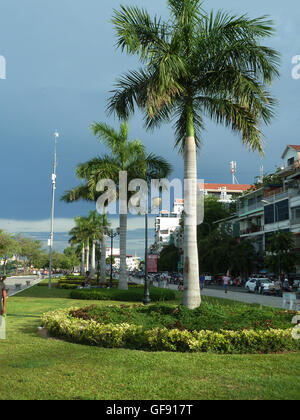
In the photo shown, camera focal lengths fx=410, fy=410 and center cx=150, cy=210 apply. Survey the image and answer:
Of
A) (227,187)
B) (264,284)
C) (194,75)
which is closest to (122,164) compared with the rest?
(194,75)

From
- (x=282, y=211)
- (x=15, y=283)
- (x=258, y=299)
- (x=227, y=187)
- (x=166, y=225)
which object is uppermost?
(x=227, y=187)

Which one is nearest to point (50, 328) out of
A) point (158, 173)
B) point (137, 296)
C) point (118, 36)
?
point (118, 36)

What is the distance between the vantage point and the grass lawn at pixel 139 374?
5590mm

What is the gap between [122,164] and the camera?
2395cm

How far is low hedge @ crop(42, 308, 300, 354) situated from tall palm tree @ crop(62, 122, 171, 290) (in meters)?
13.5

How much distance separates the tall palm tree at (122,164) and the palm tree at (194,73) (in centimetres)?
1094

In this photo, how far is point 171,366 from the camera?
7055mm

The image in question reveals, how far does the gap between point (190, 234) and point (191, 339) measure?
3.24 meters

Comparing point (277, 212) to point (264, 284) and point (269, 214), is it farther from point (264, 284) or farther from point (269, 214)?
point (264, 284)

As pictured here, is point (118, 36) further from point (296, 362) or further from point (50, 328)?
point (296, 362)

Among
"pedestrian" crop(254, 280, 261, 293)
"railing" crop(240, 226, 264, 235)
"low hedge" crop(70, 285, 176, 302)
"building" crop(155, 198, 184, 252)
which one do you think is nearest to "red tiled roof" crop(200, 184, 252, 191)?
"building" crop(155, 198, 184, 252)

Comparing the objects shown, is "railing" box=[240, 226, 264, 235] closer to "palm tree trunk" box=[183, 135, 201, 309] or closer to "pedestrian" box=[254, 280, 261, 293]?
"pedestrian" box=[254, 280, 261, 293]

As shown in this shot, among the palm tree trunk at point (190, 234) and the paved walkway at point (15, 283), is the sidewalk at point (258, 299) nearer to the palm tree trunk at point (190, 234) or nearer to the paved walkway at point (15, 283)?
the palm tree trunk at point (190, 234)
